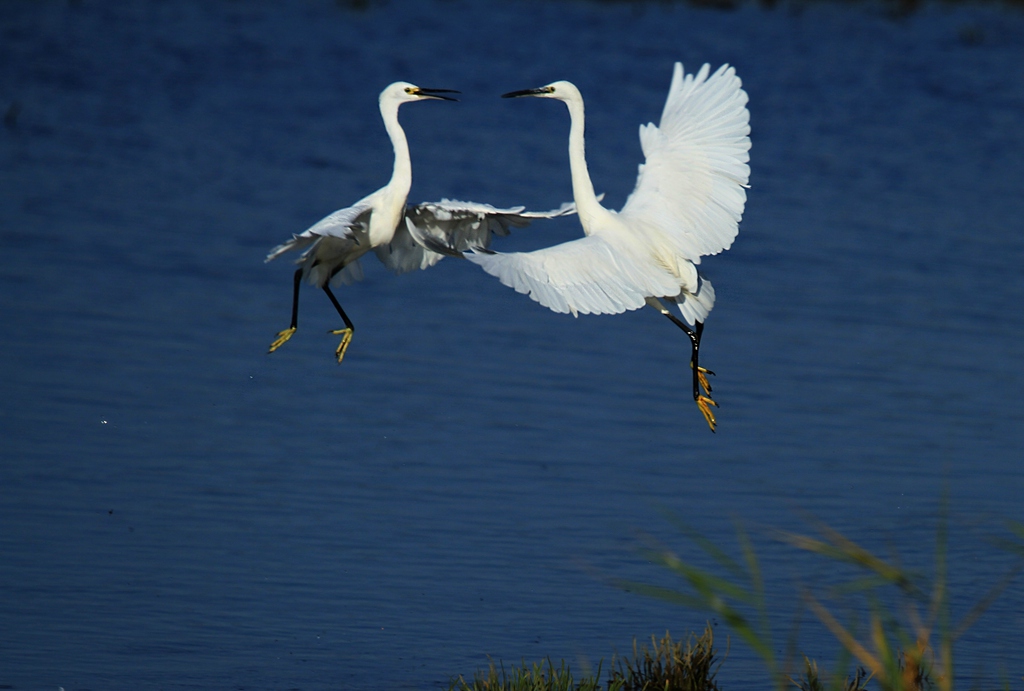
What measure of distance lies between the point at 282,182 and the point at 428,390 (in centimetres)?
590

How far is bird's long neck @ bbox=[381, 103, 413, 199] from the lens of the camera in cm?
704

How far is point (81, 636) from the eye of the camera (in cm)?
577

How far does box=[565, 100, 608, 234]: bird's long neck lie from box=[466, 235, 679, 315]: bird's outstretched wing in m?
0.43

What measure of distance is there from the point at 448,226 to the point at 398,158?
0.44 metres

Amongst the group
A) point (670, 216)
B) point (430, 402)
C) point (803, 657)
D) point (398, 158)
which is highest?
point (398, 158)

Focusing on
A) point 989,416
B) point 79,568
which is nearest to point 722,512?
point 989,416

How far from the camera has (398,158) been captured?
284 inches

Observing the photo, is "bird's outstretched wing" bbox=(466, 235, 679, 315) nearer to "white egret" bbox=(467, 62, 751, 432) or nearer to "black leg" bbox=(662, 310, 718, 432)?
"white egret" bbox=(467, 62, 751, 432)

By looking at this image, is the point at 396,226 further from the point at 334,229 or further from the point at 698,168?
the point at 698,168

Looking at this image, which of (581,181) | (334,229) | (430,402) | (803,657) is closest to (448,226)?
(581,181)

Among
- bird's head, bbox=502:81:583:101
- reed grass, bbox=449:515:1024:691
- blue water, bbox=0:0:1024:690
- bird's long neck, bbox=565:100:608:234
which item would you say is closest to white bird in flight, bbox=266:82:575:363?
bird's long neck, bbox=565:100:608:234

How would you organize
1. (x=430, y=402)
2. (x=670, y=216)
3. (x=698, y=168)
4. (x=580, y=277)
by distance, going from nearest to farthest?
(x=580, y=277) < (x=670, y=216) < (x=698, y=168) < (x=430, y=402)

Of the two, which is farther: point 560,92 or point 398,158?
point 560,92

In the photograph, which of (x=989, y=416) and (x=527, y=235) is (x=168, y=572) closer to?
(x=989, y=416)
